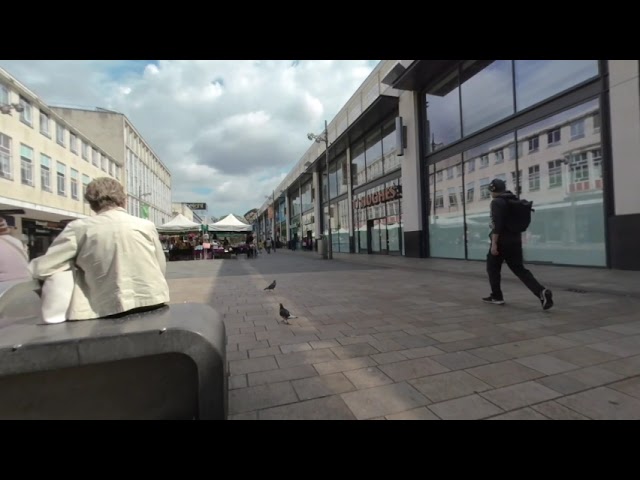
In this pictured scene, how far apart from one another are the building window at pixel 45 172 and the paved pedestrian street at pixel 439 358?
2869cm

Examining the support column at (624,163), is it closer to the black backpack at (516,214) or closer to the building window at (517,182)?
the building window at (517,182)

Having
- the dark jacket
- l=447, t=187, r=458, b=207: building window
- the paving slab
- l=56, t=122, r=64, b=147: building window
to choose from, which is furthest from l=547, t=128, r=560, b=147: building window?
l=56, t=122, r=64, b=147: building window

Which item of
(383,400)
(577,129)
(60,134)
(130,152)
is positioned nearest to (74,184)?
(60,134)

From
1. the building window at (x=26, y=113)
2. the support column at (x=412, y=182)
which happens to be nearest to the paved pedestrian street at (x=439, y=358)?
the support column at (x=412, y=182)

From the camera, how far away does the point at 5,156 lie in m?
22.3

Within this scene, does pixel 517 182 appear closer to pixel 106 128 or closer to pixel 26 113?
pixel 26 113

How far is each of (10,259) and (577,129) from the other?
1314cm

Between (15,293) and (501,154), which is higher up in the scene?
(501,154)

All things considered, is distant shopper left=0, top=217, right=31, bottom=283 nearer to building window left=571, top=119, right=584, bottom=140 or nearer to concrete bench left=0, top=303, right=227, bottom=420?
concrete bench left=0, top=303, right=227, bottom=420
